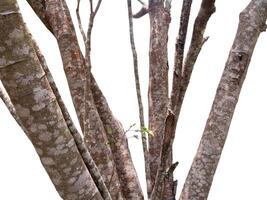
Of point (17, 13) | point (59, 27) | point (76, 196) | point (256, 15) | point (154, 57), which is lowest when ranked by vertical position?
point (76, 196)

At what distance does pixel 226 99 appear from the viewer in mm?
2504

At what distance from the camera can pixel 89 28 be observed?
6.98ft

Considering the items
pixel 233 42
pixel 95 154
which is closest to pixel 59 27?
pixel 95 154

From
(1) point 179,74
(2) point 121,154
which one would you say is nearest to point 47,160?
(1) point 179,74

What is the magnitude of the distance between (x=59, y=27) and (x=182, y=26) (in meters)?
0.95

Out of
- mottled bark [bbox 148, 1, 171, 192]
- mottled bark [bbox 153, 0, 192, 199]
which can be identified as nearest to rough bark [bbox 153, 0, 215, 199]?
mottled bark [bbox 153, 0, 192, 199]

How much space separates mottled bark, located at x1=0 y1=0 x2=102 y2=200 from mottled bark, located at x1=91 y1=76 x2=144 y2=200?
131cm

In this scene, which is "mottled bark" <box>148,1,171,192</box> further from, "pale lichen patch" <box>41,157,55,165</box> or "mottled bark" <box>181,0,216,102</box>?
"pale lichen patch" <box>41,157,55,165</box>

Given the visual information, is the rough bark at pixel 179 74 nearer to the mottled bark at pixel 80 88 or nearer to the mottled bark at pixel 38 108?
the mottled bark at pixel 38 108

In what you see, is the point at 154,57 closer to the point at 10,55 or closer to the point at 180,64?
the point at 180,64

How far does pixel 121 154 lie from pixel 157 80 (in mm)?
684

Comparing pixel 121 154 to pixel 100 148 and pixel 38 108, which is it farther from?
pixel 38 108

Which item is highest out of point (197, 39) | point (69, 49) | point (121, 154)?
point (69, 49)

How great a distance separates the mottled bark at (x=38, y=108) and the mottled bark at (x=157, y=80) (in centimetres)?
158
